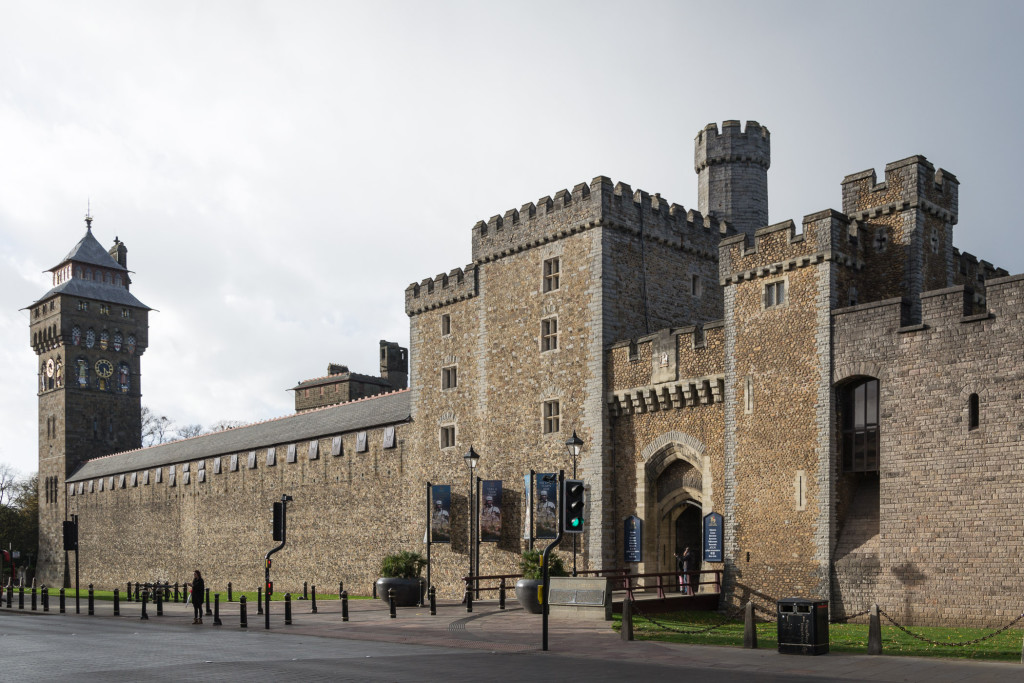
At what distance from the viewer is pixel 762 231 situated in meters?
27.5

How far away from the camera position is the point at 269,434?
51938 mm

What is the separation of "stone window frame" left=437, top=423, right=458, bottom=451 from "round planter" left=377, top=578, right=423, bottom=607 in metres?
7.42

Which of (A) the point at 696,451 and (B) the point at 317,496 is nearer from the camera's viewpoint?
(A) the point at 696,451

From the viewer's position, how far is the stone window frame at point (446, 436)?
38188 millimetres

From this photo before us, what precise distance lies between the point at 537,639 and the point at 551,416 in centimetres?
1331

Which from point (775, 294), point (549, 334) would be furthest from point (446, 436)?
point (775, 294)

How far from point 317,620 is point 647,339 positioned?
1242 centimetres

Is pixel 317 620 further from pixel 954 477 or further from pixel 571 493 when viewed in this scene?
pixel 954 477

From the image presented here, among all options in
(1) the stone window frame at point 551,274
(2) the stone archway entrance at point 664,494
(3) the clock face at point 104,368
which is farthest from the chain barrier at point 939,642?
(3) the clock face at point 104,368

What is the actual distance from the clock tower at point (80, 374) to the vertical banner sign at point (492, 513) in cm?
4586

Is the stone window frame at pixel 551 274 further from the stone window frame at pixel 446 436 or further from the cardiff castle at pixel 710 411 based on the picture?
the stone window frame at pixel 446 436

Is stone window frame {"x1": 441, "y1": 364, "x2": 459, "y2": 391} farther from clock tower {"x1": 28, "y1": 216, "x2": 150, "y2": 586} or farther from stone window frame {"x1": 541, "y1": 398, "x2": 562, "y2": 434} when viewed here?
clock tower {"x1": 28, "y1": 216, "x2": 150, "y2": 586}

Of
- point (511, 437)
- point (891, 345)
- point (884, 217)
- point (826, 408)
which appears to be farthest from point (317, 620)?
point (884, 217)

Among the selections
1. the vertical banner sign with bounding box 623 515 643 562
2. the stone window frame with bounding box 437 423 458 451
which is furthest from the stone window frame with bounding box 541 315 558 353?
the vertical banner sign with bounding box 623 515 643 562
